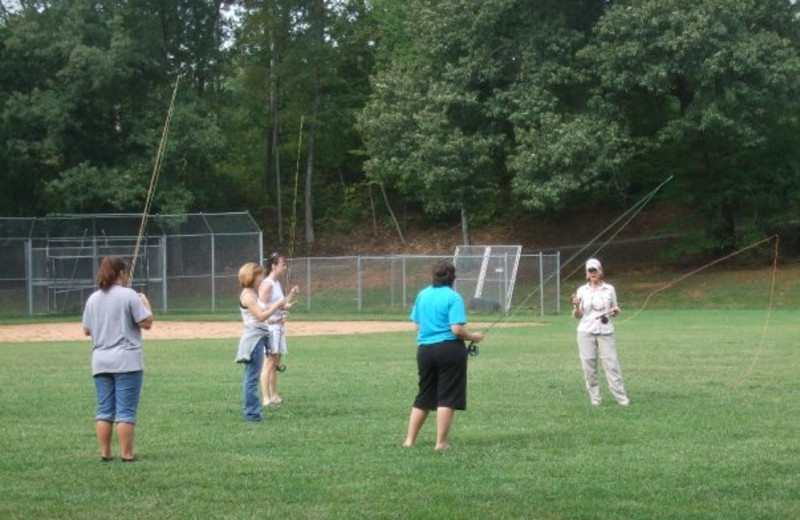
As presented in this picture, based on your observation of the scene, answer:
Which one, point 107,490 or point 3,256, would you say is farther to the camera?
point 3,256

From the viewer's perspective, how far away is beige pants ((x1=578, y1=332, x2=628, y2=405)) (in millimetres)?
14812

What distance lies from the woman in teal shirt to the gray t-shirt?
2522 mm

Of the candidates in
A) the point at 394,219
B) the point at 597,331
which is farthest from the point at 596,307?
the point at 394,219

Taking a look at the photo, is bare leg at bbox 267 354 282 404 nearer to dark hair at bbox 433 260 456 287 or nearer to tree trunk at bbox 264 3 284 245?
dark hair at bbox 433 260 456 287

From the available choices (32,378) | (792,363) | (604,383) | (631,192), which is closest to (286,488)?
(604,383)

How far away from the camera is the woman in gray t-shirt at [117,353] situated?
34.8ft

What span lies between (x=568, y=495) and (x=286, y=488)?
2.15m

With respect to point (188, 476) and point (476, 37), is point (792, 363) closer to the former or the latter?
point (188, 476)

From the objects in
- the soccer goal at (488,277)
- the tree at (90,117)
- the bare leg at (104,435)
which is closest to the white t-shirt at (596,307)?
the bare leg at (104,435)

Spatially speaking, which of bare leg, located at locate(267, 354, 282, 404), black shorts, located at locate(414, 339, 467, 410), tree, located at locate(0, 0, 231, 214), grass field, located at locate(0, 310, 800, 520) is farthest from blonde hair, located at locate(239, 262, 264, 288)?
tree, located at locate(0, 0, 231, 214)

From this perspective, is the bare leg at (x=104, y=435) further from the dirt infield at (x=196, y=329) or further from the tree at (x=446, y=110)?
the tree at (x=446, y=110)

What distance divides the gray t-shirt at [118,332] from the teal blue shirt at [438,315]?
252 cm

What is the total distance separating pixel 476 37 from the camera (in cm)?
4828

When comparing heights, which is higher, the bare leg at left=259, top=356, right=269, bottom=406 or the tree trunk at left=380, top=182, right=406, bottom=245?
the tree trunk at left=380, top=182, right=406, bottom=245
